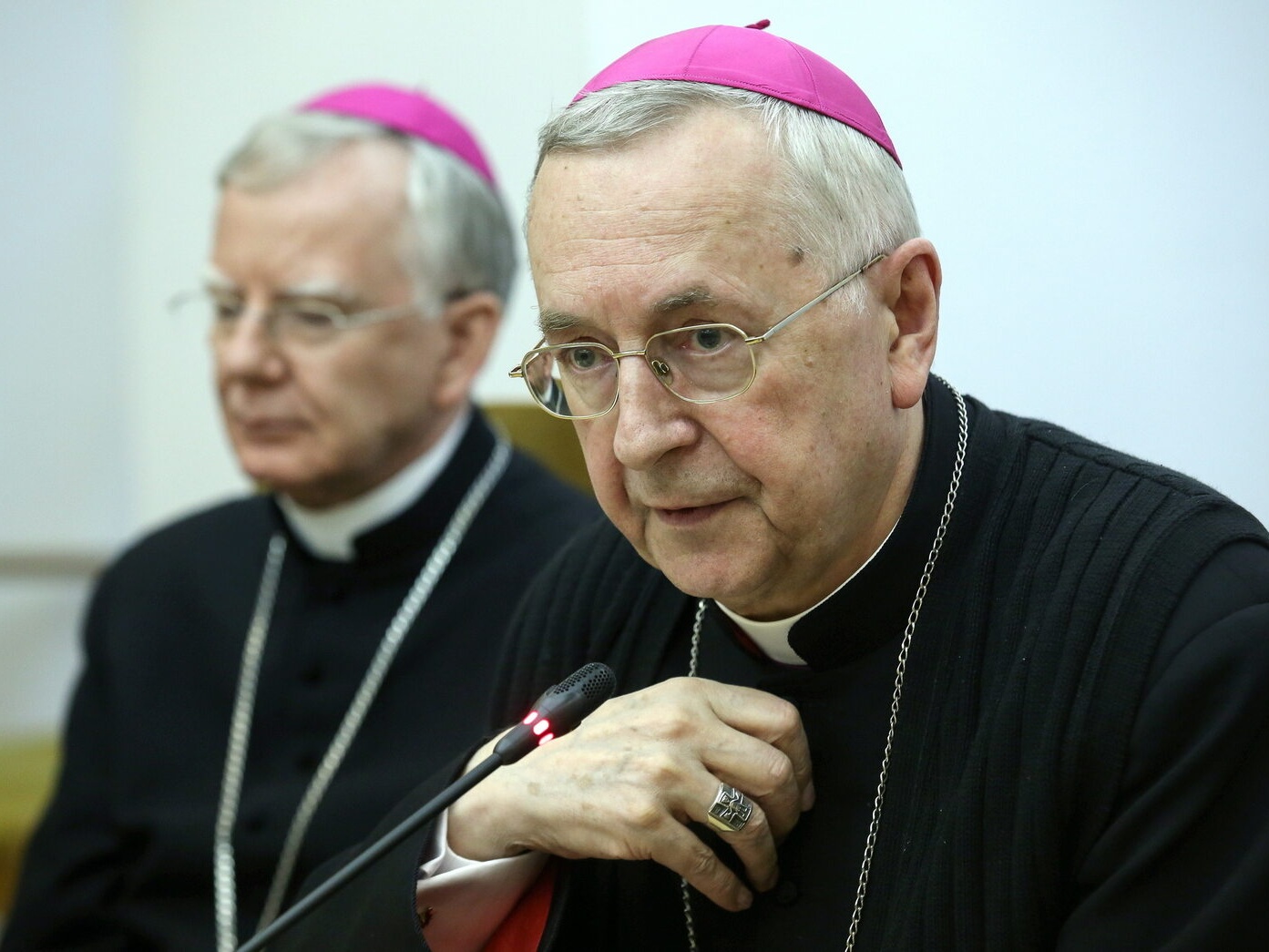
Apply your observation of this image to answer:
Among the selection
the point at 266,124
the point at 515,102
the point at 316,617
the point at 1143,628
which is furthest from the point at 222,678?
the point at 1143,628

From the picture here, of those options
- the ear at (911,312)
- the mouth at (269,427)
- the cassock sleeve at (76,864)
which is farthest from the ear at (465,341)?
the ear at (911,312)

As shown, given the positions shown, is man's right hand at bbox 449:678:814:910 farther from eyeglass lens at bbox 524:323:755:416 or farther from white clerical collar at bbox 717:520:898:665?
eyeglass lens at bbox 524:323:755:416

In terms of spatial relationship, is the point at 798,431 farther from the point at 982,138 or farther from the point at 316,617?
the point at 316,617

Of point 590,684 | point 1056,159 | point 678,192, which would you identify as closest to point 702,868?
point 590,684

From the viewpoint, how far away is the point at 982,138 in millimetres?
1971

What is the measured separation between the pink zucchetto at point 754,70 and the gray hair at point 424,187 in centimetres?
131

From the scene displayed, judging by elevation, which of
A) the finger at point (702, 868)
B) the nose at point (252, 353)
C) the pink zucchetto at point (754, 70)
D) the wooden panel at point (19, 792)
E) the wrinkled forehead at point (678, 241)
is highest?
the pink zucchetto at point (754, 70)

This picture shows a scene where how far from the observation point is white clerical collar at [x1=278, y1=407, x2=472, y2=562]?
3.03 metres

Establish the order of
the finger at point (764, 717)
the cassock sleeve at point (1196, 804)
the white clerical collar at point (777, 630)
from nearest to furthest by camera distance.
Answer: the cassock sleeve at point (1196, 804), the finger at point (764, 717), the white clerical collar at point (777, 630)

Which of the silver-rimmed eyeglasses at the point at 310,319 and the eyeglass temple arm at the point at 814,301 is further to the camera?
the silver-rimmed eyeglasses at the point at 310,319

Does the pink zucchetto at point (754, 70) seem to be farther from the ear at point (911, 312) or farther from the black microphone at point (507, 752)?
the black microphone at point (507, 752)

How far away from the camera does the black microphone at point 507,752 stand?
63.1 inches

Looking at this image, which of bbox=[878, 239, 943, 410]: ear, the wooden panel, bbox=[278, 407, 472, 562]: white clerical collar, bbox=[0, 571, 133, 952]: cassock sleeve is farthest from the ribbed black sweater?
the wooden panel

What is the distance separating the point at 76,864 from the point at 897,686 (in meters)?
1.92
